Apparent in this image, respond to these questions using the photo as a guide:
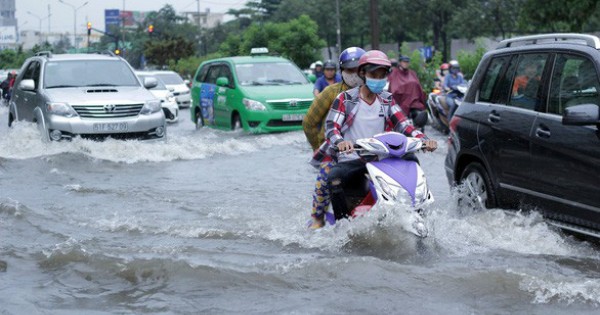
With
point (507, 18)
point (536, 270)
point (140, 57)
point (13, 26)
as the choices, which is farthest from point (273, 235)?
point (13, 26)

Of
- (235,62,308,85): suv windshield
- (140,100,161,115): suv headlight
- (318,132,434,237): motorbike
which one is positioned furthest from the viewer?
(235,62,308,85): suv windshield

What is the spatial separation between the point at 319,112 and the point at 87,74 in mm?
8539

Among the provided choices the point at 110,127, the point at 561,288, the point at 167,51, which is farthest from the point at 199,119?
the point at 167,51

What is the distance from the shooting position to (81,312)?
5.88 metres

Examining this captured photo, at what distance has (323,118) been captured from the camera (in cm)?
823

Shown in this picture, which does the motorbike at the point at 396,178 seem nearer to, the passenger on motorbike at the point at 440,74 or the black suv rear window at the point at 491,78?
the black suv rear window at the point at 491,78

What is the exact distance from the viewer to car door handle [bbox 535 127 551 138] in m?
7.45

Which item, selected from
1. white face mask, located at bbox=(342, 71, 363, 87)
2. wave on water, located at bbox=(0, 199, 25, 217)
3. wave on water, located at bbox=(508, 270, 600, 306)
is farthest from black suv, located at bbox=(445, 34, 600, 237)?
wave on water, located at bbox=(0, 199, 25, 217)

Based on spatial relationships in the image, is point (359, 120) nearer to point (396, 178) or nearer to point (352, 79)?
point (352, 79)

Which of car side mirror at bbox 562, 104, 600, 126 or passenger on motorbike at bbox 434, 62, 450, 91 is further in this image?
passenger on motorbike at bbox 434, 62, 450, 91

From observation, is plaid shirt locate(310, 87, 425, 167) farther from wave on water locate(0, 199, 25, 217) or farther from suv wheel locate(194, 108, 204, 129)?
suv wheel locate(194, 108, 204, 129)

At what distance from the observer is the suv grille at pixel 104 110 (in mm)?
14836

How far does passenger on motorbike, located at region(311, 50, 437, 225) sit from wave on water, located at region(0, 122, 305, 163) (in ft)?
24.9

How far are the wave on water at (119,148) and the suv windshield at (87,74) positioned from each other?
0.81 metres
